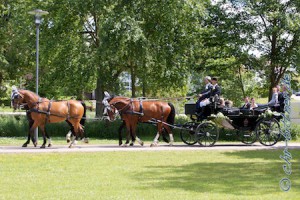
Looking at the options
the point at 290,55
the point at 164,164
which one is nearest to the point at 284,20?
the point at 290,55

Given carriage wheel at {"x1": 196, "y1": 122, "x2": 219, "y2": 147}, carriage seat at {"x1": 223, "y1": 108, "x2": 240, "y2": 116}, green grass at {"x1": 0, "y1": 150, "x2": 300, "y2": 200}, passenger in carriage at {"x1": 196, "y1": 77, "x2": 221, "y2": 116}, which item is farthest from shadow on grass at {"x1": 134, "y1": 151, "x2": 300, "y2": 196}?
carriage seat at {"x1": 223, "y1": 108, "x2": 240, "y2": 116}

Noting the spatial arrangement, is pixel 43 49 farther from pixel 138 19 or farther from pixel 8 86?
pixel 8 86

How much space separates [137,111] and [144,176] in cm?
781

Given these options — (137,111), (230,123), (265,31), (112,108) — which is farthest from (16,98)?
(265,31)

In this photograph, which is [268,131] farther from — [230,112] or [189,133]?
[189,133]

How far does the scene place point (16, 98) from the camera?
17.4 m

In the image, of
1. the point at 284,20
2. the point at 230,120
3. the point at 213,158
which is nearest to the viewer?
the point at 213,158

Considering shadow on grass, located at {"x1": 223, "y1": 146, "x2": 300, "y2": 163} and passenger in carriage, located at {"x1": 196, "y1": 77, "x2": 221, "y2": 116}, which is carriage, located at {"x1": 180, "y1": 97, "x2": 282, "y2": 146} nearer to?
passenger in carriage, located at {"x1": 196, "y1": 77, "x2": 221, "y2": 116}

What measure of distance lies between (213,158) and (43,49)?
1587 centimetres

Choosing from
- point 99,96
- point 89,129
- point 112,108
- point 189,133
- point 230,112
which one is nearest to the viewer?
point 112,108

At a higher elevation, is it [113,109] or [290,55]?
[290,55]

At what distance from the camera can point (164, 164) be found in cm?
1332

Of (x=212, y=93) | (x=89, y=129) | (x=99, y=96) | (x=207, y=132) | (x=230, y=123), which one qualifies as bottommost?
(x=89, y=129)

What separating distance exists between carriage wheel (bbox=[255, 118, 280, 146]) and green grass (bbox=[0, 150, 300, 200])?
3338 mm
